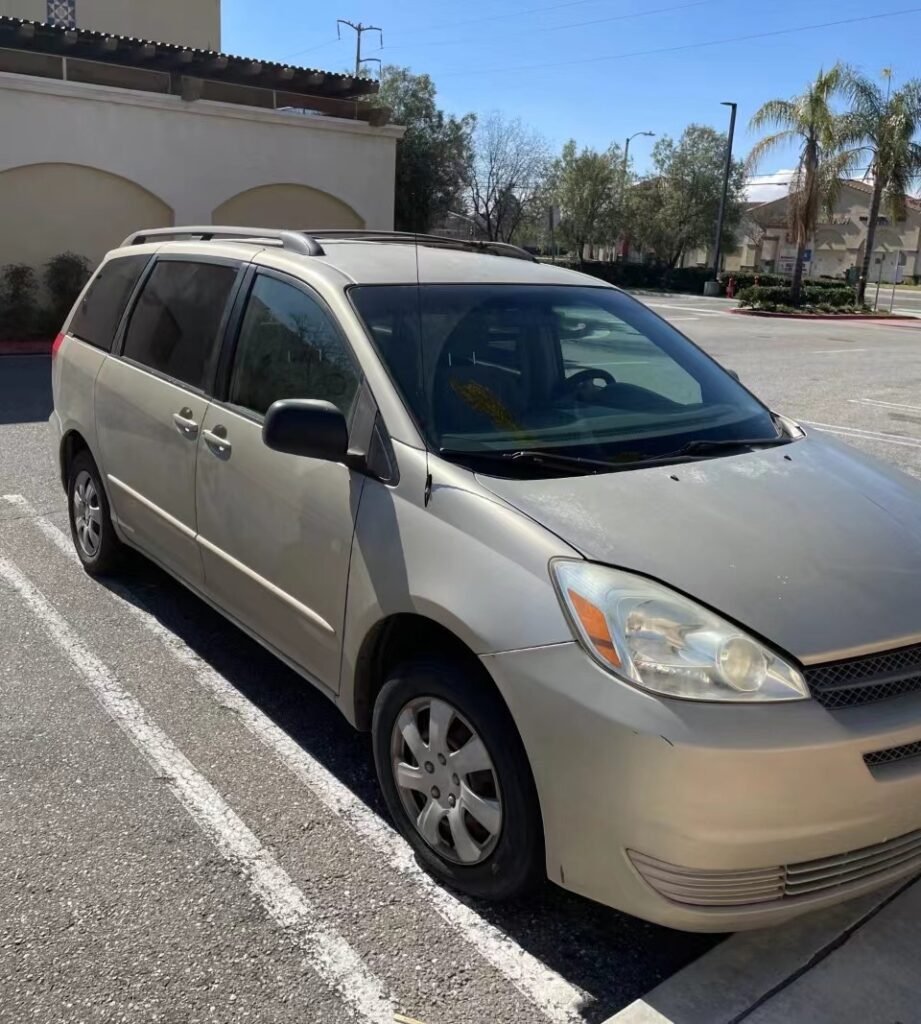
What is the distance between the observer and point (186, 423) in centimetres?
394

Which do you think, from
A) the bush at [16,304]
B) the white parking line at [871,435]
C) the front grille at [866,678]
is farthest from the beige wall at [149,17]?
the front grille at [866,678]

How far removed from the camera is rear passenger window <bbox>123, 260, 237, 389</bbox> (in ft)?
13.2

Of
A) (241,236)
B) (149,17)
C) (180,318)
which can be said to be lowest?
(180,318)

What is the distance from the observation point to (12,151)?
1633cm

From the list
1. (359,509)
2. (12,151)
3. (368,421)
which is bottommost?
(359,509)

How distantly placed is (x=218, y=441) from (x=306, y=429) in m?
0.89

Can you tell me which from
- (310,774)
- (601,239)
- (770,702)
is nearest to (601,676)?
(770,702)

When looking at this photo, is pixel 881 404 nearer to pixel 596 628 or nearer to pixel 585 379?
pixel 585 379

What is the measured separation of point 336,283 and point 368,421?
634 millimetres

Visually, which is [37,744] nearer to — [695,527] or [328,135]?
[695,527]

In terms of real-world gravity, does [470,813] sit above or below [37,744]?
above

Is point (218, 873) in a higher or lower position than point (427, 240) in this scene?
lower

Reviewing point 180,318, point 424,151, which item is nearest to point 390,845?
point 180,318

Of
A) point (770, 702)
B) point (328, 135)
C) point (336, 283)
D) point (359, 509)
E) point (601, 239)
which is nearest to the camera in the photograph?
point (770, 702)
